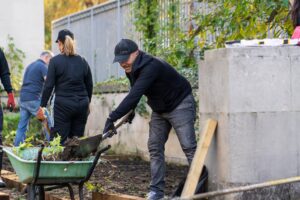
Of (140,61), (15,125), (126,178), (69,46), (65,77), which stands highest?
(69,46)

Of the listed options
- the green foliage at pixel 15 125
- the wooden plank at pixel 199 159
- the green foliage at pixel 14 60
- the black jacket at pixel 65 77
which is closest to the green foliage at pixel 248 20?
the black jacket at pixel 65 77

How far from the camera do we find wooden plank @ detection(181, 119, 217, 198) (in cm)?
805

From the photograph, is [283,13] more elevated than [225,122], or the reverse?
[283,13]

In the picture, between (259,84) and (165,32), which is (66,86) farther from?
(165,32)

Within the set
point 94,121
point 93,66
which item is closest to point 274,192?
point 94,121

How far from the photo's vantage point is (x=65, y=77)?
10.9 m

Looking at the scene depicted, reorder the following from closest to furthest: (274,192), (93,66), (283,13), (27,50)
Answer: (274,192)
(283,13)
(93,66)
(27,50)

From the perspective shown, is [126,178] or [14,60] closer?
[126,178]

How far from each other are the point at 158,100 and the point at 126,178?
2.86 metres

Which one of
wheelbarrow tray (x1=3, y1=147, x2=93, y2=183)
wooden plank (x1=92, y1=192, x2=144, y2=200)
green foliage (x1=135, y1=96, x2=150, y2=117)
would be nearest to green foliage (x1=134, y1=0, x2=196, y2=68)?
green foliage (x1=135, y1=96, x2=150, y2=117)

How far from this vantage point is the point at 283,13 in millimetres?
11625

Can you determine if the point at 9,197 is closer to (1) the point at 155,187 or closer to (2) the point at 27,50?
(1) the point at 155,187

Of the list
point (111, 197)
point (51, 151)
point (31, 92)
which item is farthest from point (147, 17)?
point (51, 151)

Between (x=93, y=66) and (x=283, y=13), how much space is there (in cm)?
736
